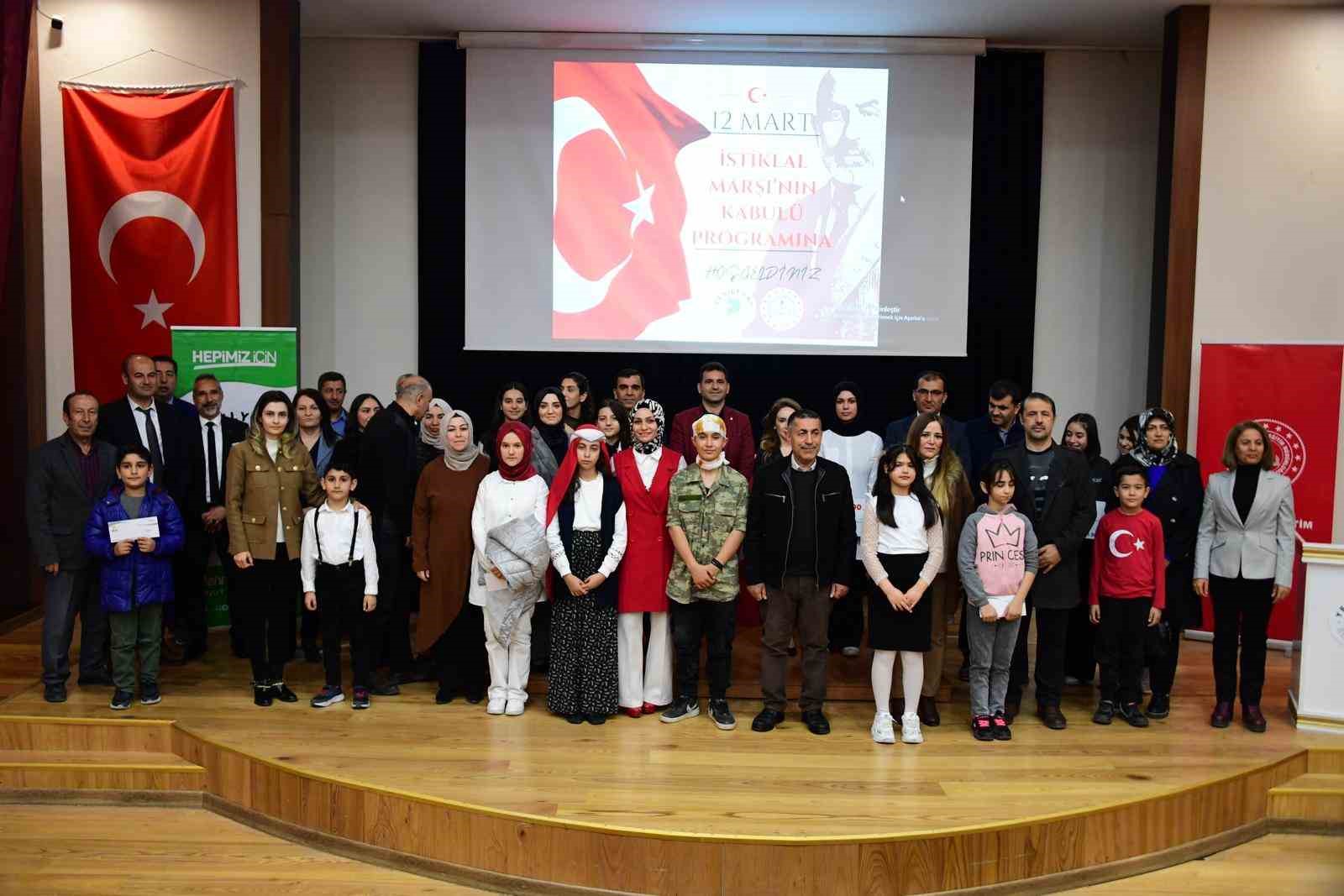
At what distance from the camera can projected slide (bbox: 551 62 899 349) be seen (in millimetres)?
6496

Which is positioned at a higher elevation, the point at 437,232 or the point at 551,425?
the point at 437,232

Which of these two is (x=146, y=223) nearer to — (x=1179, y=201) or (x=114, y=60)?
(x=114, y=60)

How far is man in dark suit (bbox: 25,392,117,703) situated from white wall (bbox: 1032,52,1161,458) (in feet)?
17.4

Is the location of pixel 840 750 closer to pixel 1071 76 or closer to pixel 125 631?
pixel 125 631

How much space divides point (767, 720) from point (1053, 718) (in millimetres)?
1139

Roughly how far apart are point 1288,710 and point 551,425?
10.8 ft

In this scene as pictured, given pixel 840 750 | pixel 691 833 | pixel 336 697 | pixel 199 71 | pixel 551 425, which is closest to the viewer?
pixel 691 833

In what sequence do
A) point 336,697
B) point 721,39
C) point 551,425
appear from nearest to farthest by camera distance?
point 336,697 < point 551,425 < point 721,39

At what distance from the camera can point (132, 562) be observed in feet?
13.9

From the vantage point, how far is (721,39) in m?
6.43

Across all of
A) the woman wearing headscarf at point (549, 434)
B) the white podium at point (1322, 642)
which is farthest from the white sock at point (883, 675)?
the white podium at point (1322, 642)

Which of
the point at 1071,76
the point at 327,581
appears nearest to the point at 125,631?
the point at 327,581

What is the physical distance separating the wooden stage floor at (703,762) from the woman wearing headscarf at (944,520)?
183 millimetres

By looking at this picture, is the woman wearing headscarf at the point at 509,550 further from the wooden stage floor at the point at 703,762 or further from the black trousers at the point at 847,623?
the black trousers at the point at 847,623
